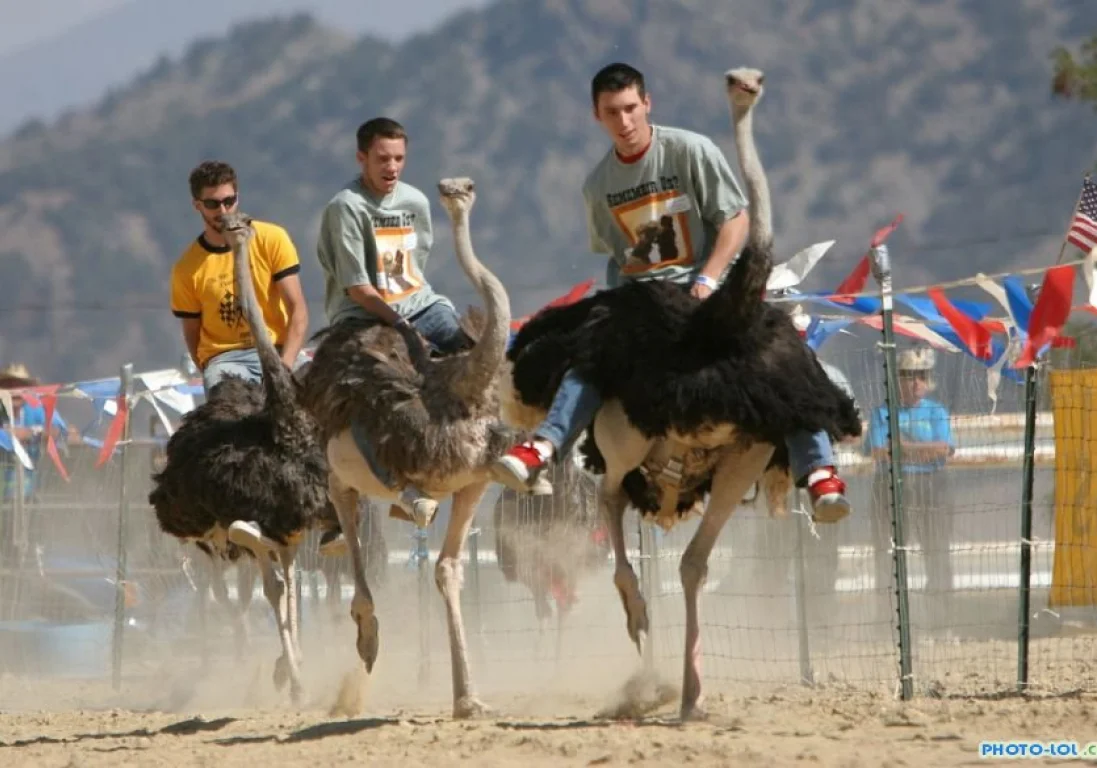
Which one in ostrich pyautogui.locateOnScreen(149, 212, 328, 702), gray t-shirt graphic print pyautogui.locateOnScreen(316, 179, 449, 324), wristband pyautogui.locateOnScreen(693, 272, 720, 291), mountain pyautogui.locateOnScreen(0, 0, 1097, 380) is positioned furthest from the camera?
mountain pyautogui.locateOnScreen(0, 0, 1097, 380)

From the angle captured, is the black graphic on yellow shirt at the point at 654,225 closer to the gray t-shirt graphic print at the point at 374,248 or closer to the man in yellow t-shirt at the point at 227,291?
the gray t-shirt graphic print at the point at 374,248

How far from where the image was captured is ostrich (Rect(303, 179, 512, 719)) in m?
9.66

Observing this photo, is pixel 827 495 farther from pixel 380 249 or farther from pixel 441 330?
pixel 380 249

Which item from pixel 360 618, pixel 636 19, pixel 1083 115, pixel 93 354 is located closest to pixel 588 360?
pixel 360 618

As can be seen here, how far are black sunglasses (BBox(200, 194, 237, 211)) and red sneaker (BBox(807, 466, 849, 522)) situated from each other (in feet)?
14.6

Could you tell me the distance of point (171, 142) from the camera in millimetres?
147625

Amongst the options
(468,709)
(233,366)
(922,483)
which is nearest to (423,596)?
(233,366)

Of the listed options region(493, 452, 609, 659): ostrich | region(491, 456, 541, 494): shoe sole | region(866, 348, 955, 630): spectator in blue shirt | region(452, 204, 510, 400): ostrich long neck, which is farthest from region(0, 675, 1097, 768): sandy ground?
region(493, 452, 609, 659): ostrich

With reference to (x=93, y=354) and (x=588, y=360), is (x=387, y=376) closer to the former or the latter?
(x=588, y=360)

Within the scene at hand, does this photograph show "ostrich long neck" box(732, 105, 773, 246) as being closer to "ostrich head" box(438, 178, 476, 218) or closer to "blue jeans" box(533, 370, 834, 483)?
"blue jeans" box(533, 370, 834, 483)

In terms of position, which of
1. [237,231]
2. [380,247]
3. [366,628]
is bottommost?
[366,628]

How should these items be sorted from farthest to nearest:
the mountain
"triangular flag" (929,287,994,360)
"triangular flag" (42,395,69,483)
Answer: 1. the mountain
2. "triangular flag" (42,395,69,483)
3. "triangular flag" (929,287,994,360)

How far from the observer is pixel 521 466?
8695 millimetres

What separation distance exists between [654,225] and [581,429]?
Answer: 1157 mm
